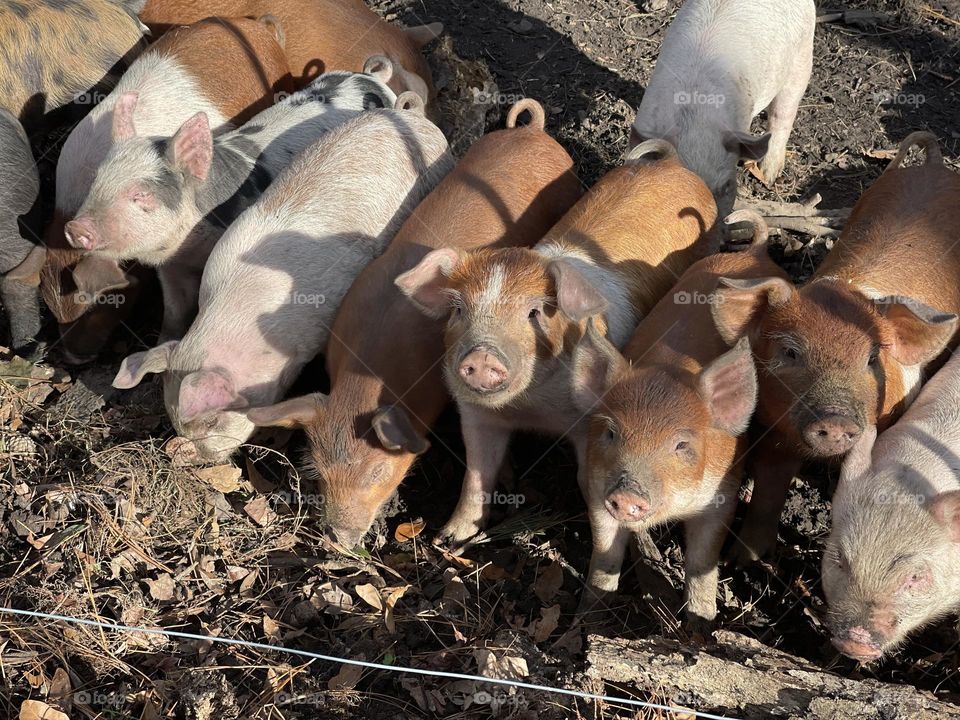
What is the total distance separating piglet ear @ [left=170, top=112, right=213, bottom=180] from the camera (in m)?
4.82

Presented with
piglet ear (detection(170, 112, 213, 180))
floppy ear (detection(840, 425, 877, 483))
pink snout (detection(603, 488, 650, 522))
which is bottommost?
floppy ear (detection(840, 425, 877, 483))

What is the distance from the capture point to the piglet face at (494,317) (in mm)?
3836

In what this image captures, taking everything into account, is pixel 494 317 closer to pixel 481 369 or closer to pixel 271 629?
pixel 481 369

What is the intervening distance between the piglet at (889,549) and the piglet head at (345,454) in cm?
168

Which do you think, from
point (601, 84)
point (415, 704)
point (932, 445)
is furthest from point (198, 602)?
point (601, 84)

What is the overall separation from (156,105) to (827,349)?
395 cm

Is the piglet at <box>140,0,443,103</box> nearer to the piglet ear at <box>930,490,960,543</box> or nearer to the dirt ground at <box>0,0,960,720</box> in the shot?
the dirt ground at <box>0,0,960,720</box>

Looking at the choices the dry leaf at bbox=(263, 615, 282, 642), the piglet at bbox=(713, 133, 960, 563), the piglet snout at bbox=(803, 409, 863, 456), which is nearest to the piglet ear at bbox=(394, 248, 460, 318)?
the piglet at bbox=(713, 133, 960, 563)

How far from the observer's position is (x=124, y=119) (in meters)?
5.00

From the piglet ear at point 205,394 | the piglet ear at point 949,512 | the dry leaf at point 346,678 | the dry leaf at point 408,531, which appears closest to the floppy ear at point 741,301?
the piglet ear at point 949,512

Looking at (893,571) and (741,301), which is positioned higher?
(741,301)

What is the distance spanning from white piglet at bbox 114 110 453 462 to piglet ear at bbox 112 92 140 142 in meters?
0.76

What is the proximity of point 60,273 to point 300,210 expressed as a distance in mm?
1435

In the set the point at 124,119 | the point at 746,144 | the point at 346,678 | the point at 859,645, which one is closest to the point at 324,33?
the point at 124,119
